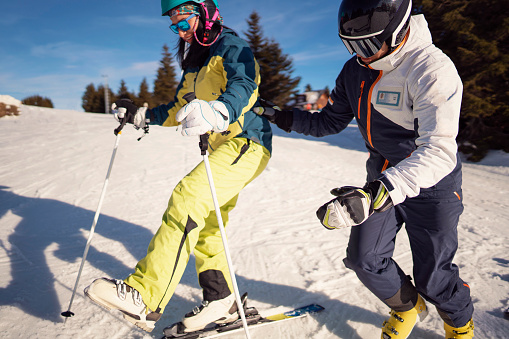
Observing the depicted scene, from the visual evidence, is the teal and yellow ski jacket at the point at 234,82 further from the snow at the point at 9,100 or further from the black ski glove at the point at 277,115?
the snow at the point at 9,100

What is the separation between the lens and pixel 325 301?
251 centimetres

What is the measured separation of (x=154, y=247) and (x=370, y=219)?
133cm

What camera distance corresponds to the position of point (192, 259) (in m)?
3.29

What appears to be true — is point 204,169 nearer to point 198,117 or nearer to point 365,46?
point 198,117

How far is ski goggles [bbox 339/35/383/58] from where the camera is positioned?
1615 mm

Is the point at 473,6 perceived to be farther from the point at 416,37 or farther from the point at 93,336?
the point at 93,336

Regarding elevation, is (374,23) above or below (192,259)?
above

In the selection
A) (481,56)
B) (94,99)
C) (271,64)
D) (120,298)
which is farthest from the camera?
(94,99)

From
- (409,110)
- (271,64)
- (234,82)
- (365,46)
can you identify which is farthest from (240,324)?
(271,64)

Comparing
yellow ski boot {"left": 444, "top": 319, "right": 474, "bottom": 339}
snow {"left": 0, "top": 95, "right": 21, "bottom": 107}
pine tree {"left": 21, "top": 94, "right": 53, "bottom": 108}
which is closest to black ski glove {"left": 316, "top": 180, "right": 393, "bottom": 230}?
yellow ski boot {"left": 444, "top": 319, "right": 474, "bottom": 339}

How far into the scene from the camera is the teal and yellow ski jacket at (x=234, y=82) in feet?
6.37

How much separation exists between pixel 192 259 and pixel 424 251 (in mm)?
2321

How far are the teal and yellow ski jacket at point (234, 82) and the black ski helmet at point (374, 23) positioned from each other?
68 cm

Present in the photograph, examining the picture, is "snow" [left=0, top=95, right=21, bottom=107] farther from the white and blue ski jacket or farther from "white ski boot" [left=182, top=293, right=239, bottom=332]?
the white and blue ski jacket
